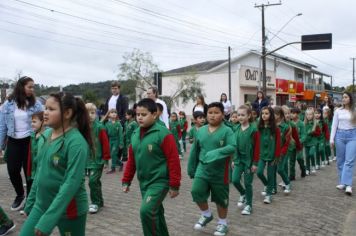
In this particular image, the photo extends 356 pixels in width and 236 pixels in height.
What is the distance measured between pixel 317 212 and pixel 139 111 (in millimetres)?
3844

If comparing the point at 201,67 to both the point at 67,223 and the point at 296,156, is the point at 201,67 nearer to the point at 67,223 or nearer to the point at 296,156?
the point at 296,156

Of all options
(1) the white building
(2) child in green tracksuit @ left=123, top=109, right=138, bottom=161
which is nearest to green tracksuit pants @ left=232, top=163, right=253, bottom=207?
(2) child in green tracksuit @ left=123, top=109, right=138, bottom=161

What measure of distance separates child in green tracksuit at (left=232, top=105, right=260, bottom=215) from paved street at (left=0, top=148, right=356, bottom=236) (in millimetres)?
358

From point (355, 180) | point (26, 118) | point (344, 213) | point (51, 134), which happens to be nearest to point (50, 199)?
point (51, 134)

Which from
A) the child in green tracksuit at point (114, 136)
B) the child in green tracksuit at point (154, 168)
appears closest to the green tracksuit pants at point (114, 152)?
the child in green tracksuit at point (114, 136)

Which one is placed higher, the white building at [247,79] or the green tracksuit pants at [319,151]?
the white building at [247,79]

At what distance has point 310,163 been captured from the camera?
12.0 metres

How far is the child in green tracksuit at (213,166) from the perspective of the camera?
18.5 ft

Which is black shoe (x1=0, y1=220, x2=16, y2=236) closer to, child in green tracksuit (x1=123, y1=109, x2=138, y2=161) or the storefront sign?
child in green tracksuit (x1=123, y1=109, x2=138, y2=161)

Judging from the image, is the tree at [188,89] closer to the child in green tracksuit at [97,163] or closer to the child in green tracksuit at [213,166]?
the child in green tracksuit at [97,163]

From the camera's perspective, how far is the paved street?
602 cm

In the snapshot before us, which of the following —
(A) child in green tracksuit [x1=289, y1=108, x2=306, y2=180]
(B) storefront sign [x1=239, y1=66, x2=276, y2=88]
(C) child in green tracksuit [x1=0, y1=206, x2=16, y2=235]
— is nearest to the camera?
(C) child in green tracksuit [x1=0, y1=206, x2=16, y2=235]

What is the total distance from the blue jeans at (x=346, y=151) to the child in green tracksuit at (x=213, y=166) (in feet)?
12.6

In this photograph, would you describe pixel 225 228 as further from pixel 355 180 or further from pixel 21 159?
pixel 355 180
